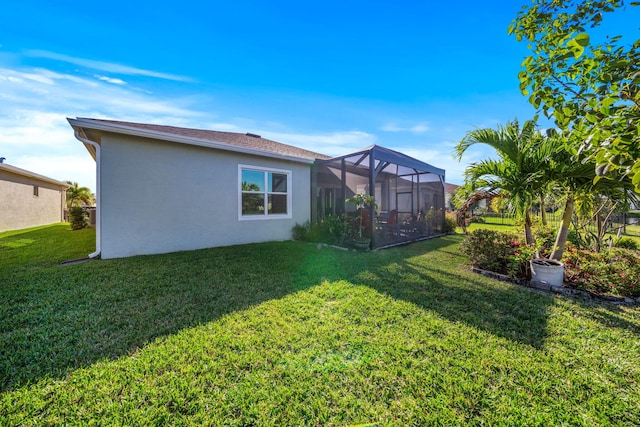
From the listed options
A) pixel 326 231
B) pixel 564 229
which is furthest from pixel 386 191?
pixel 564 229

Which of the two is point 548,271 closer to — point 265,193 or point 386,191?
point 265,193

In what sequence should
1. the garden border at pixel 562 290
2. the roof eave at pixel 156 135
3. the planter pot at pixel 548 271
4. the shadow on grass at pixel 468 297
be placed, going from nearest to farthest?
the shadow on grass at pixel 468 297
the garden border at pixel 562 290
the planter pot at pixel 548 271
the roof eave at pixel 156 135

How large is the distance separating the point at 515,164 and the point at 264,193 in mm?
6771

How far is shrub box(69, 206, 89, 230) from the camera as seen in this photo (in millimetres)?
11540

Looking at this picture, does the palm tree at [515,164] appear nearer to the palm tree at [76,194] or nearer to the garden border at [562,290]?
the garden border at [562,290]

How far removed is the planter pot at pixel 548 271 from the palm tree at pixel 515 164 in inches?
34.2

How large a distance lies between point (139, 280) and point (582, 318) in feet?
22.7

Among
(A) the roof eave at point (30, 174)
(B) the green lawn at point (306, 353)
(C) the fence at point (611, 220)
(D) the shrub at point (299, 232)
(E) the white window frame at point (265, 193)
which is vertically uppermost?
(A) the roof eave at point (30, 174)

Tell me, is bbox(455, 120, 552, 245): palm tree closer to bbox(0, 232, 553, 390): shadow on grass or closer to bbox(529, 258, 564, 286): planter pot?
bbox(529, 258, 564, 286): planter pot

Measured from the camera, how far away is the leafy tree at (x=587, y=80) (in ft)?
4.77

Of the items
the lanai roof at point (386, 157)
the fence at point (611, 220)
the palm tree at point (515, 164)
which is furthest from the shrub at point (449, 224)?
the palm tree at point (515, 164)

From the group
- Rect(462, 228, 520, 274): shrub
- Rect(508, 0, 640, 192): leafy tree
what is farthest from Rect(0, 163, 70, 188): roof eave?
Rect(462, 228, 520, 274): shrub

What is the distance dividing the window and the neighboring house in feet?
41.6

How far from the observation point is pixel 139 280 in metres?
4.37
